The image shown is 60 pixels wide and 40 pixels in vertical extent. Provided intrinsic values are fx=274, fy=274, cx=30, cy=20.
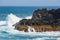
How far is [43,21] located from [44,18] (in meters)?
0.24

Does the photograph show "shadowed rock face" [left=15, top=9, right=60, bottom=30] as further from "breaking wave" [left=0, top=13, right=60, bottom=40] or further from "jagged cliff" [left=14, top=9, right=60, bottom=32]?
"breaking wave" [left=0, top=13, right=60, bottom=40]

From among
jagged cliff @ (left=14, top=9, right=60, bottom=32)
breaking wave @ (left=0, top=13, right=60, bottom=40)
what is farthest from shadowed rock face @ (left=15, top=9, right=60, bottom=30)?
breaking wave @ (left=0, top=13, right=60, bottom=40)

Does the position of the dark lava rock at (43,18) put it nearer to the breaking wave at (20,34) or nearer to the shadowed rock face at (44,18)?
the shadowed rock face at (44,18)

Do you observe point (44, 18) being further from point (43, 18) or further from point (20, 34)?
point (20, 34)

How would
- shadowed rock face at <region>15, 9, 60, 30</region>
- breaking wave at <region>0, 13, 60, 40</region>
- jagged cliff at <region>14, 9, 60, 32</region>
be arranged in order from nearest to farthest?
breaking wave at <region>0, 13, 60, 40</region> < jagged cliff at <region>14, 9, 60, 32</region> < shadowed rock face at <region>15, 9, 60, 30</region>

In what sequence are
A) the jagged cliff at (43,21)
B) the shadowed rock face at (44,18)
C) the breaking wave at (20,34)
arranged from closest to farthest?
1. the breaking wave at (20,34)
2. the jagged cliff at (43,21)
3. the shadowed rock face at (44,18)

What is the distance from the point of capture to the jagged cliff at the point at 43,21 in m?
11.1

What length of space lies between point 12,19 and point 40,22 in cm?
234

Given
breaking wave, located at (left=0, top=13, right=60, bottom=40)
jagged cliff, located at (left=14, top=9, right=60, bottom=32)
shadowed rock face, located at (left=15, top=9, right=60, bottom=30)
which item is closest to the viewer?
breaking wave, located at (left=0, top=13, right=60, bottom=40)

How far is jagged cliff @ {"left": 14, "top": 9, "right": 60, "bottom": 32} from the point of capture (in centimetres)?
1109

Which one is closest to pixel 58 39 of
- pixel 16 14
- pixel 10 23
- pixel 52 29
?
pixel 52 29

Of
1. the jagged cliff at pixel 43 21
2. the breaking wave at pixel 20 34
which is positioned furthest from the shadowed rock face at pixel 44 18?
the breaking wave at pixel 20 34

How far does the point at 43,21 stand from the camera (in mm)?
11367

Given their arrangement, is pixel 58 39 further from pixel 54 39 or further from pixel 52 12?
pixel 52 12
